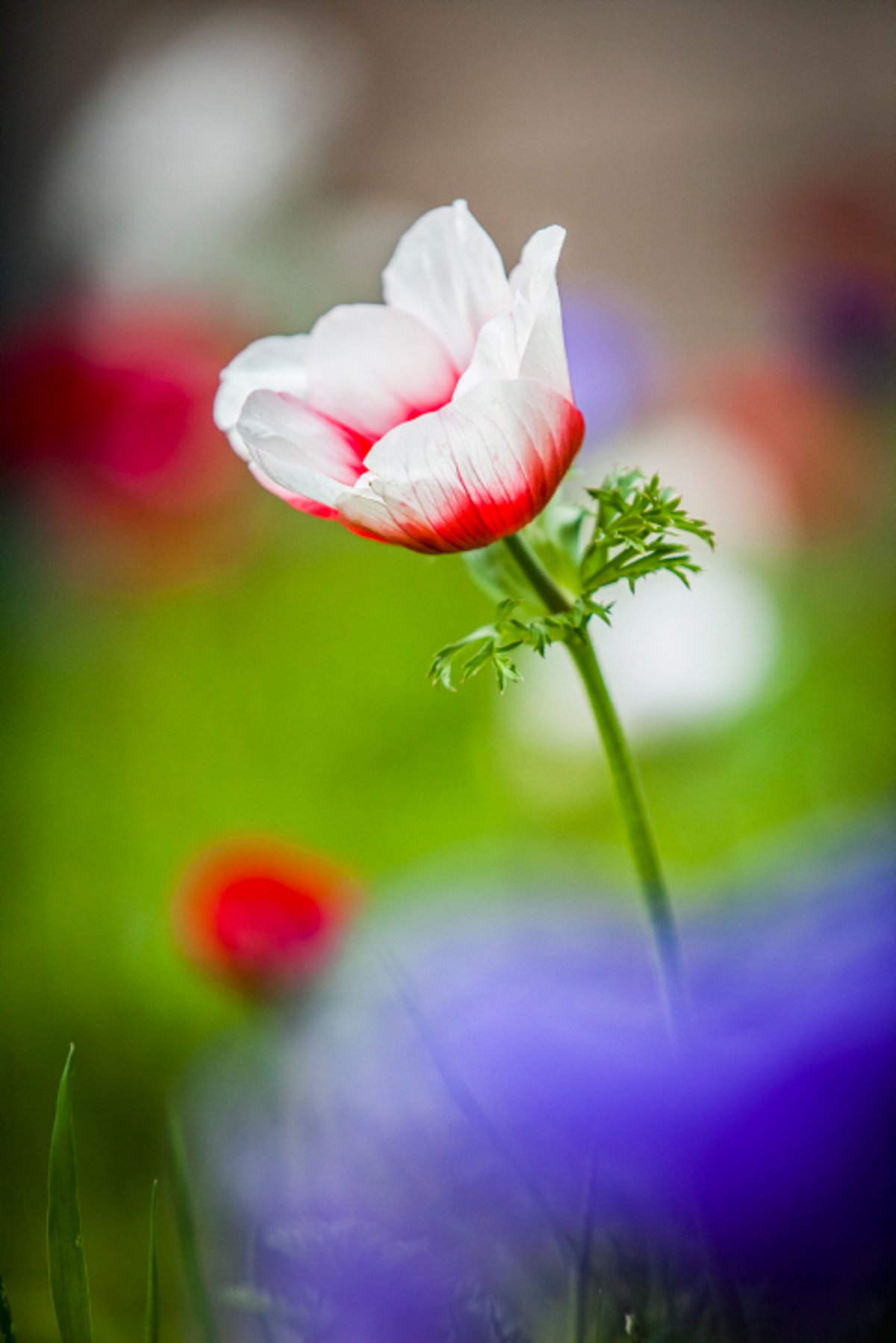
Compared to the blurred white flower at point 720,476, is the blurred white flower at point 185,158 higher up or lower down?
higher up

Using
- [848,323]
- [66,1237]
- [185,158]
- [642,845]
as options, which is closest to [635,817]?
[642,845]

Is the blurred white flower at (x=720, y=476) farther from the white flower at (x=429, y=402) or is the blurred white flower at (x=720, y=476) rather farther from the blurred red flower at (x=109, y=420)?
the white flower at (x=429, y=402)

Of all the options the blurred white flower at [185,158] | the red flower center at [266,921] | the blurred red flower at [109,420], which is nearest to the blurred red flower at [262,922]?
the red flower center at [266,921]

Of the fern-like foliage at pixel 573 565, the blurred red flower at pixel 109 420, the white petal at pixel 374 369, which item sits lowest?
the fern-like foliage at pixel 573 565

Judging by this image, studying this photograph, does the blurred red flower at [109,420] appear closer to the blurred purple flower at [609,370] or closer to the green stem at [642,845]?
the blurred purple flower at [609,370]

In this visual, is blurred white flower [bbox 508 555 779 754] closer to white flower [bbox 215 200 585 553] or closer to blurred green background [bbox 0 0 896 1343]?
blurred green background [bbox 0 0 896 1343]

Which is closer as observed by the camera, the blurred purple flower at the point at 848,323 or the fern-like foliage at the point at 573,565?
the fern-like foliage at the point at 573,565

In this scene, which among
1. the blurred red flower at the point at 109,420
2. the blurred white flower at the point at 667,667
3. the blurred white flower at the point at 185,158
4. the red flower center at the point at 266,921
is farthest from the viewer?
the blurred white flower at the point at 185,158

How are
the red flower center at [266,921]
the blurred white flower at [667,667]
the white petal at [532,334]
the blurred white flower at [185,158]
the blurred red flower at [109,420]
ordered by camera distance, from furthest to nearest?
the blurred white flower at [185,158] → the blurred white flower at [667,667] → the blurred red flower at [109,420] → the red flower center at [266,921] → the white petal at [532,334]
